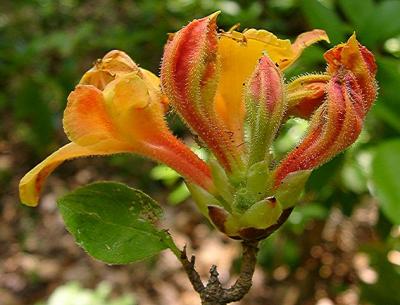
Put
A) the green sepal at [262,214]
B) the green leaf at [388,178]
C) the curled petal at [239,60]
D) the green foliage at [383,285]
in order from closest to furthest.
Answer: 1. the green sepal at [262,214]
2. the curled petal at [239,60]
3. the green leaf at [388,178]
4. the green foliage at [383,285]

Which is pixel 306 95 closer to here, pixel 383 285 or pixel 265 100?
pixel 265 100

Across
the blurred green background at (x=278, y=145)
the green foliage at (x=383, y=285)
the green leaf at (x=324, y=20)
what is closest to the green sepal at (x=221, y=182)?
the blurred green background at (x=278, y=145)

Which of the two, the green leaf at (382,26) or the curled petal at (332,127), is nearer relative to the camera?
the curled petal at (332,127)

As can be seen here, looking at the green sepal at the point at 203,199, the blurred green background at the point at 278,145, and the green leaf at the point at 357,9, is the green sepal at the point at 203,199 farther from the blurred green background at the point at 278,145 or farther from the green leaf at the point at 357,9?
the green leaf at the point at 357,9

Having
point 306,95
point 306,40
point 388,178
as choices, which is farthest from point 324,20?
point 306,95

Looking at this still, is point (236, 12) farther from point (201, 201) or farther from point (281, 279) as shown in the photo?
point (281, 279)

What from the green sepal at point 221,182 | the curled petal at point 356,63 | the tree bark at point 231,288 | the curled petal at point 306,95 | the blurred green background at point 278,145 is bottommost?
the blurred green background at point 278,145

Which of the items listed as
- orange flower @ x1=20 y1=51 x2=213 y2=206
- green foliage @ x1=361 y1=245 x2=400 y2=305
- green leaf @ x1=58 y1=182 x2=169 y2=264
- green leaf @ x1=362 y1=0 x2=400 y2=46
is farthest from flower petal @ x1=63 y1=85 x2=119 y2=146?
green foliage @ x1=361 y1=245 x2=400 y2=305
